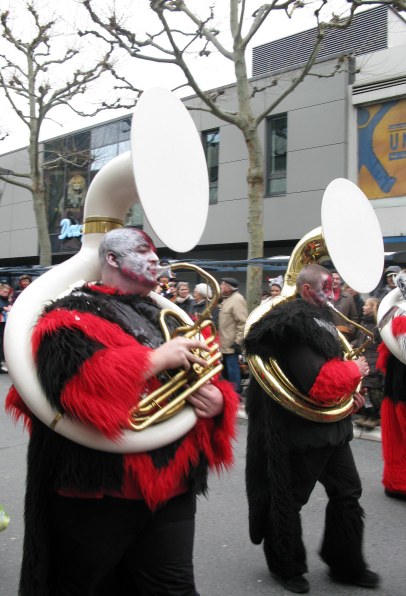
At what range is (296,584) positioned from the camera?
10.1ft

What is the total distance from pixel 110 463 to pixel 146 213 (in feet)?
2.35

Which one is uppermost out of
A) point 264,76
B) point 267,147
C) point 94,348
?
point 264,76

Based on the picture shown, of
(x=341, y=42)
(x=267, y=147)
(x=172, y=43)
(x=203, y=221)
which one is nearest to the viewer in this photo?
(x=203, y=221)

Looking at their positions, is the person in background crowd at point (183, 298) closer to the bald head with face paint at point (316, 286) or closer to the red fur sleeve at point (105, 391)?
the bald head with face paint at point (316, 286)

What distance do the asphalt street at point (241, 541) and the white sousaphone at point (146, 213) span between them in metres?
1.43

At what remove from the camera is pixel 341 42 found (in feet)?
51.5

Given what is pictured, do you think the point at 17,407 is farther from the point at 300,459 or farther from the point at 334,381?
the point at 300,459

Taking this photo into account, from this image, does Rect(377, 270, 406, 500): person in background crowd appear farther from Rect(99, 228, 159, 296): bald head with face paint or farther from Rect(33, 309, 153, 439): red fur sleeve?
Rect(33, 309, 153, 439): red fur sleeve

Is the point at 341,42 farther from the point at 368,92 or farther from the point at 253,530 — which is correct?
the point at 253,530

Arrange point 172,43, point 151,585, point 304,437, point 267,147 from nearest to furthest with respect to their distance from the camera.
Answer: point 151,585 → point 304,437 → point 172,43 → point 267,147

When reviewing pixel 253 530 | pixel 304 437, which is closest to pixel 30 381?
pixel 304 437

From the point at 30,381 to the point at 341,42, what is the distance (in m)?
15.7

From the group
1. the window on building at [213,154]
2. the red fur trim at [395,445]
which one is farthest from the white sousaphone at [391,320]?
the window on building at [213,154]

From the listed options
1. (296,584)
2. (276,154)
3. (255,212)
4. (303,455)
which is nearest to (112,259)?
(303,455)
